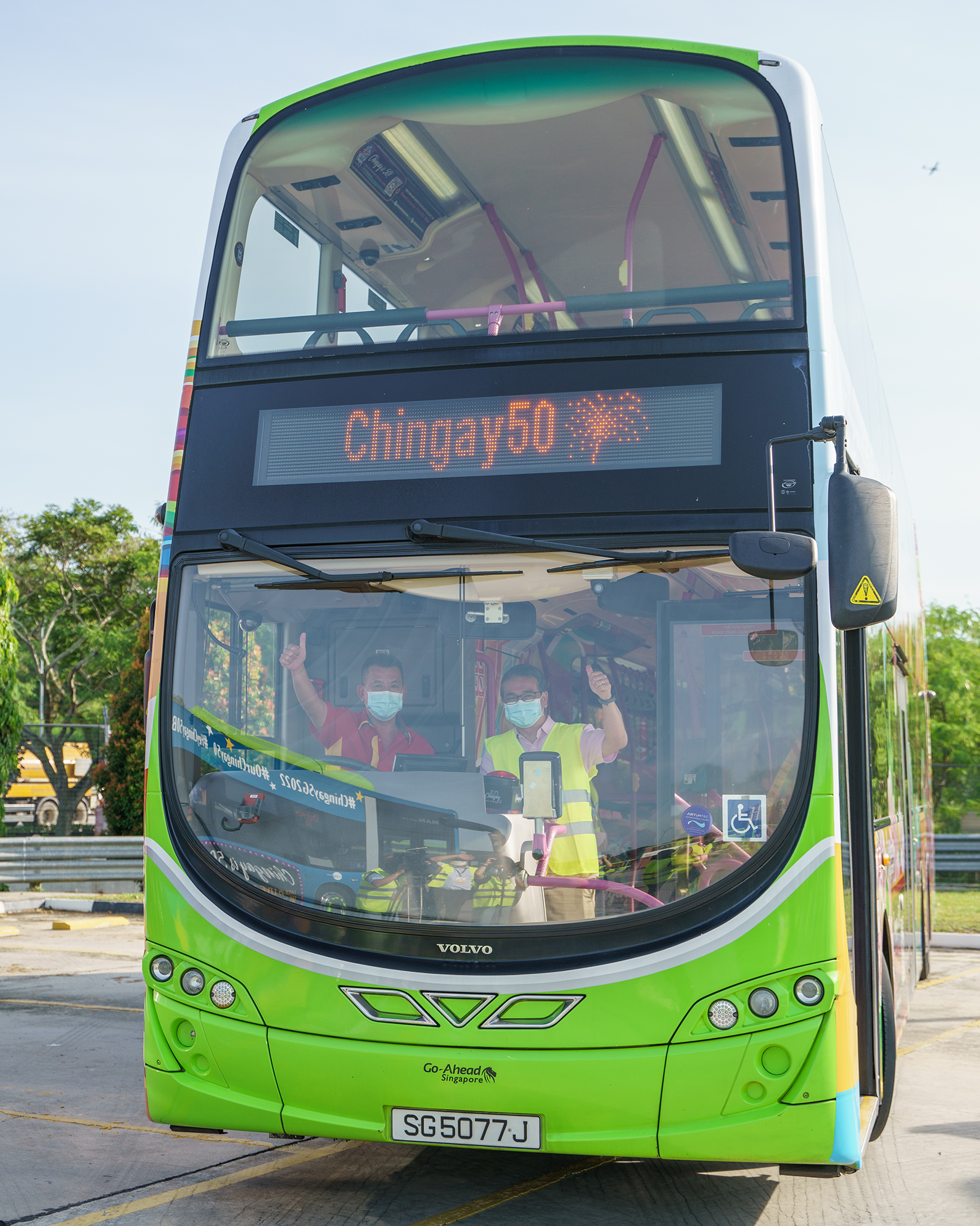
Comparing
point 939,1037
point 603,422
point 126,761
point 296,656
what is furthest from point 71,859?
point 603,422

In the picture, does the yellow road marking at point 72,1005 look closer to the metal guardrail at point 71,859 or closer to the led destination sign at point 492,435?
the led destination sign at point 492,435

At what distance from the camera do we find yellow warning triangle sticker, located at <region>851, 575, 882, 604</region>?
13.8ft

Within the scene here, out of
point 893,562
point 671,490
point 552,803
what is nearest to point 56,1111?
point 552,803

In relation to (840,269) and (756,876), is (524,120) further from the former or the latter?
(756,876)

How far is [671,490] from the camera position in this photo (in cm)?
458

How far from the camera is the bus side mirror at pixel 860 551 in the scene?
4.21 meters

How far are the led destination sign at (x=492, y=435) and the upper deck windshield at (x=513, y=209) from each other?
29cm

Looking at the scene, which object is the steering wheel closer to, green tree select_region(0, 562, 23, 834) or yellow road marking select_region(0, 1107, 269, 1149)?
yellow road marking select_region(0, 1107, 269, 1149)

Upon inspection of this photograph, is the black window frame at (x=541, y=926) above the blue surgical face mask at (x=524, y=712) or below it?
below

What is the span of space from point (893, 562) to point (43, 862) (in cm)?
1663

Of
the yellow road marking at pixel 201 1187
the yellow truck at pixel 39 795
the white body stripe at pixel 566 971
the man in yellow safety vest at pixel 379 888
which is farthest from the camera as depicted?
the yellow truck at pixel 39 795

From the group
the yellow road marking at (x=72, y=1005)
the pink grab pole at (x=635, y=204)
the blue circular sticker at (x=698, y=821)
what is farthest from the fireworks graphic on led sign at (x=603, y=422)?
the yellow road marking at (x=72, y=1005)

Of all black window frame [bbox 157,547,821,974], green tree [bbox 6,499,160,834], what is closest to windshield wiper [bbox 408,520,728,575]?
black window frame [bbox 157,547,821,974]

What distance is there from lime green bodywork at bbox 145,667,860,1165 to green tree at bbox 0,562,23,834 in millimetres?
15091
